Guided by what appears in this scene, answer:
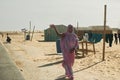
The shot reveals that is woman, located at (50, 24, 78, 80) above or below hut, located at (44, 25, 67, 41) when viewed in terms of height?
above

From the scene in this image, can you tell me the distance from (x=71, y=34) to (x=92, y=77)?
221 cm

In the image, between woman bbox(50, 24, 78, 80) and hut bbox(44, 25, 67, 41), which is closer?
woman bbox(50, 24, 78, 80)

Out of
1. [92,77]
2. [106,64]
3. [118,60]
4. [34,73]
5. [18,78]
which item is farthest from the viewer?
[118,60]

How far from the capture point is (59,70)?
1420 centimetres

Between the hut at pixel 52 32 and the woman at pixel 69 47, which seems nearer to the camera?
the woman at pixel 69 47

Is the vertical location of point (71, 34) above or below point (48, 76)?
above

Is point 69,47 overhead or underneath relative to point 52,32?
overhead

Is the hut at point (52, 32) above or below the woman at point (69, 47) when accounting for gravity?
below

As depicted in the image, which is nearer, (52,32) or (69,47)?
(69,47)

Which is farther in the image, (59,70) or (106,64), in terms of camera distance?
(106,64)

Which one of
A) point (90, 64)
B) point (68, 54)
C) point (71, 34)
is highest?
point (71, 34)

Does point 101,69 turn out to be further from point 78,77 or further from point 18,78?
point 18,78

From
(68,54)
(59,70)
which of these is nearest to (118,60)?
(59,70)

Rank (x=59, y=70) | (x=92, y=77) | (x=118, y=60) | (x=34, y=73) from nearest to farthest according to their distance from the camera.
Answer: (x=92, y=77)
(x=34, y=73)
(x=59, y=70)
(x=118, y=60)
